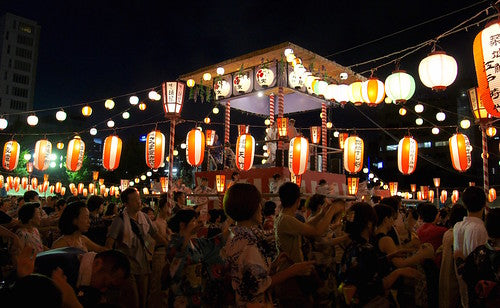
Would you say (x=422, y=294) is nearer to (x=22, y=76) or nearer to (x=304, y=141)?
(x=304, y=141)

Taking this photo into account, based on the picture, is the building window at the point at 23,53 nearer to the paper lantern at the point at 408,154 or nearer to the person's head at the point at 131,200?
the paper lantern at the point at 408,154

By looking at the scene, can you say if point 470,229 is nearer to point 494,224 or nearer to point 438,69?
point 494,224

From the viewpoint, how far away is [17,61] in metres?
70.3

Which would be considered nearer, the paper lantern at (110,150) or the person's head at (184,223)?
the person's head at (184,223)

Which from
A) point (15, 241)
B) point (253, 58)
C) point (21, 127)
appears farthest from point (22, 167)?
point (15, 241)

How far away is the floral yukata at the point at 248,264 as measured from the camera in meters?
2.70

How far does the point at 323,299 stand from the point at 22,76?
81970 mm

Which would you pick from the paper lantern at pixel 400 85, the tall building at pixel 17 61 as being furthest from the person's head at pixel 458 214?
the tall building at pixel 17 61

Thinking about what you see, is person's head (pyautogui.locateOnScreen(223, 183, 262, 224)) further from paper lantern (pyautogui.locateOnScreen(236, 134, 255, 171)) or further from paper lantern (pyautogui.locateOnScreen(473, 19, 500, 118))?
paper lantern (pyautogui.locateOnScreen(236, 134, 255, 171))

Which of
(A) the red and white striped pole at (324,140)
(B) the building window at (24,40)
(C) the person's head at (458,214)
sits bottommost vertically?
(C) the person's head at (458,214)

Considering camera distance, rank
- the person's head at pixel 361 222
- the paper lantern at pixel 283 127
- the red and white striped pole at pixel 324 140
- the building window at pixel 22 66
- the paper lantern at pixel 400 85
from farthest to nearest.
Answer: the building window at pixel 22 66
the red and white striped pole at pixel 324 140
the paper lantern at pixel 283 127
the paper lantern at pixel 400 85
the person's head at pixel 361 222

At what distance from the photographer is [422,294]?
636 cm

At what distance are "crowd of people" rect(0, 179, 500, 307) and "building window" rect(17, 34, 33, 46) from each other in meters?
78.6

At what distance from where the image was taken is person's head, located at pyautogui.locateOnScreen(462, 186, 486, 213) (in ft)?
15.5
